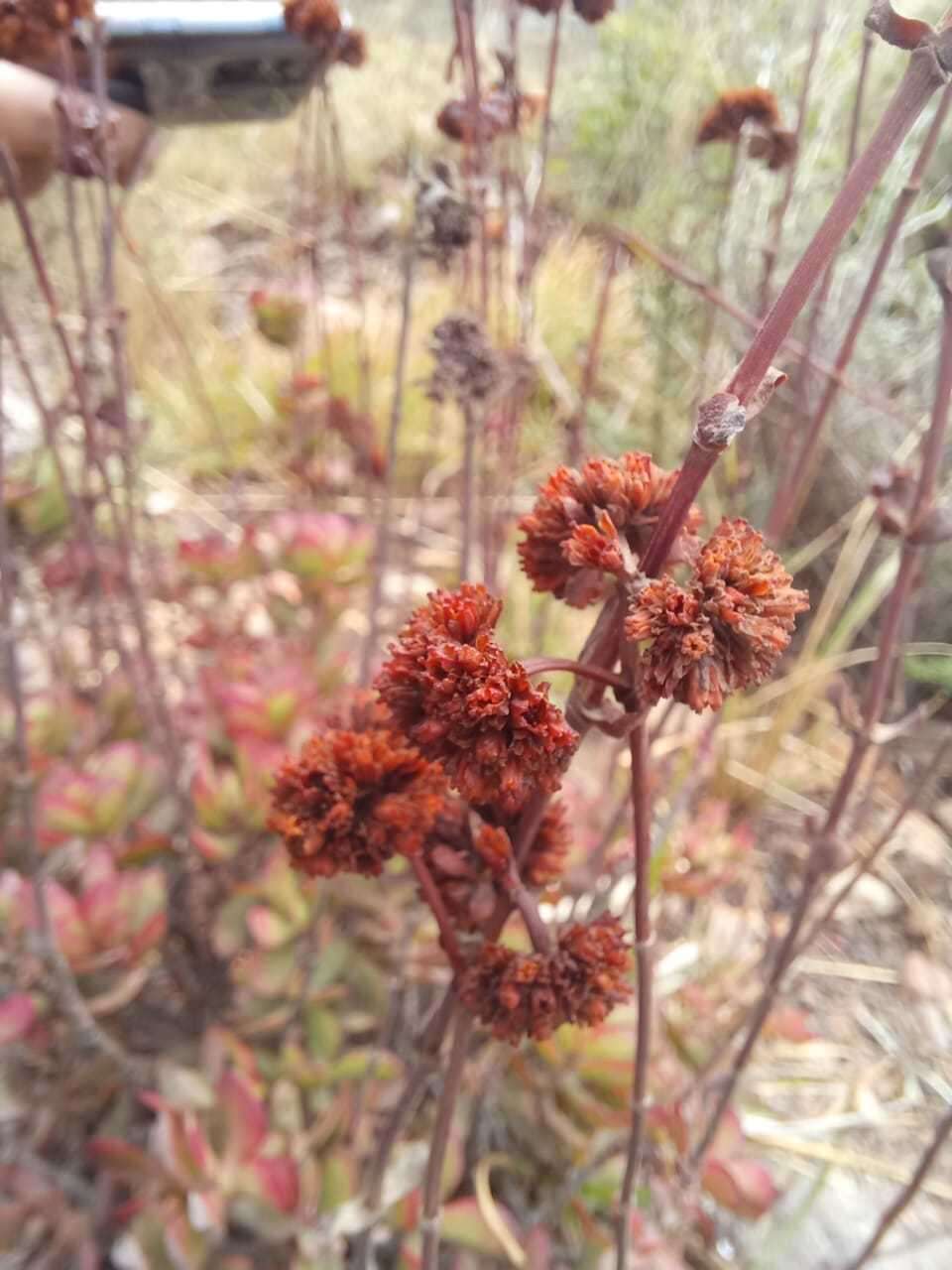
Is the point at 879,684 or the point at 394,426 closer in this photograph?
the point at 879,684

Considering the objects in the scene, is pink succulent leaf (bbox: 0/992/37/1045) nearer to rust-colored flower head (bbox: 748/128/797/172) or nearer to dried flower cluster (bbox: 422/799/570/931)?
dried flower cluster (bbox: 422/799/570/931)

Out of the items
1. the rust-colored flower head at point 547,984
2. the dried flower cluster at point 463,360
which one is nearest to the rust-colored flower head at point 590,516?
the rust-colored flower head at point 547,984

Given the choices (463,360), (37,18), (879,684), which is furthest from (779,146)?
(37,18)

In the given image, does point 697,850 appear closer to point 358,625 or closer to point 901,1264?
point 901,1264

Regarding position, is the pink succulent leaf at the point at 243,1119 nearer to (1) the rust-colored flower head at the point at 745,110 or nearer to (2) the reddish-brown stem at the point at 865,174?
(2) the reddish-brown stem at the point at 865,174

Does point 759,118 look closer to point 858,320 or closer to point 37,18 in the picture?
point 858,320

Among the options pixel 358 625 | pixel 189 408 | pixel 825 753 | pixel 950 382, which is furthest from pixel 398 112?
pixel 950 382

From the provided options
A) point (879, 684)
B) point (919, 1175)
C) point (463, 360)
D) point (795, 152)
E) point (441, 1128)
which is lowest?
point (919, 1175)
